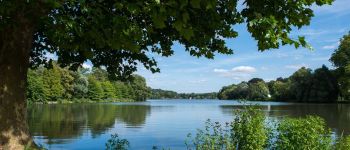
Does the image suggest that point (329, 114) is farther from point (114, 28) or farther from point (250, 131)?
point (114, 28)

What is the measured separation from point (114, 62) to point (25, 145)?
434 centimetres

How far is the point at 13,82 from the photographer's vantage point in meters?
10.7

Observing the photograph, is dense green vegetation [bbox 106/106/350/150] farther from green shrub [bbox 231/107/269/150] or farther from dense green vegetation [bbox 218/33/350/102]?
dense green vegetation [bbox 218/33/350/102]

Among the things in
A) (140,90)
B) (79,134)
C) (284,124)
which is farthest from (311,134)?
(140,90)

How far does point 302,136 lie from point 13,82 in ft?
22.6

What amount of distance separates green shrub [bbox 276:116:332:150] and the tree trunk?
20.2ft

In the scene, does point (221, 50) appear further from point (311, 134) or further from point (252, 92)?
point (252, 92)

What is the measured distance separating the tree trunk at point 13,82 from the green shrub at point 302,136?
615 cm

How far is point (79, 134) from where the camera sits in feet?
93.9

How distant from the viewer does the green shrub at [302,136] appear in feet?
37.0

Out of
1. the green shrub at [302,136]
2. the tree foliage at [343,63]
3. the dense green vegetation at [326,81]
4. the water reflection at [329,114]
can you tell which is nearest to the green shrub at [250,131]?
the green shrub at [302,136]

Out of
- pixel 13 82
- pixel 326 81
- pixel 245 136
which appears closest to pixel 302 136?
pixel 245 136

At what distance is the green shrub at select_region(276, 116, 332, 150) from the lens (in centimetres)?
1128

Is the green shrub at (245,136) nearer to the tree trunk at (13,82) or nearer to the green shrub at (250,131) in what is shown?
the green shrub at (250,131)
